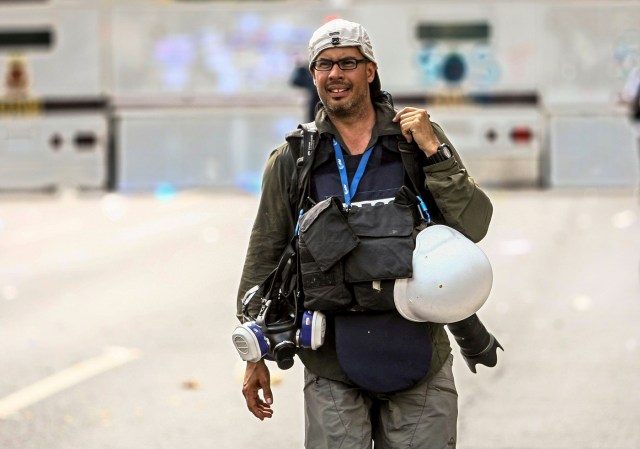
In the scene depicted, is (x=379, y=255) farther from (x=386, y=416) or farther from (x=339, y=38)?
(x=339, y=38)

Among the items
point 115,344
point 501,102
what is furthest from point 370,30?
point 115,344

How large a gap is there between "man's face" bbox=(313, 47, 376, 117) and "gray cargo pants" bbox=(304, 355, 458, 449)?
2.80 ft

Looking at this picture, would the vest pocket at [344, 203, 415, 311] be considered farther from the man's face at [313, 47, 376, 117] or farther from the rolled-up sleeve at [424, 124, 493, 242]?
the man's face at [313, 47, 376, 117]

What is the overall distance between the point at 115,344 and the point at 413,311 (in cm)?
562

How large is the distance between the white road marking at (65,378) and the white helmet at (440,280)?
402 cm

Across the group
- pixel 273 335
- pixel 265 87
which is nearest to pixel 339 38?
pixel 273 335

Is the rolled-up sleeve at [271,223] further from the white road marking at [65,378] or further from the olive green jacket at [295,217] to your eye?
the white road marking at [65,378]

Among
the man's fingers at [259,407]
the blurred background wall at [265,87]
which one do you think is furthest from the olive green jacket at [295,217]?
the blurred background wall at [265,87]

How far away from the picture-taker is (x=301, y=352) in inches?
184

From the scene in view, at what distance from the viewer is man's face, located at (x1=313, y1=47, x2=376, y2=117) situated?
4570 mm

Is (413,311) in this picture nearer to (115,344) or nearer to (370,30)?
(115,344)

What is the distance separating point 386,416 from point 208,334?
551 cm

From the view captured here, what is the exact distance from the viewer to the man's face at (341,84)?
15.0 ft

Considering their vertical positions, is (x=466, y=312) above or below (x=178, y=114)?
above
